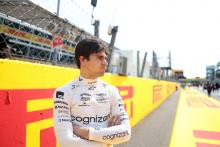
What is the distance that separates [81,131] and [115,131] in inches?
9.4

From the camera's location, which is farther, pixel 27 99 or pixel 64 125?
pixel 27 99

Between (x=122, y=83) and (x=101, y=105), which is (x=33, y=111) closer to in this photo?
(x=101, y=105)

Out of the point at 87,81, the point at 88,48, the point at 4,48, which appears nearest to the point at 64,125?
the point at 87,81

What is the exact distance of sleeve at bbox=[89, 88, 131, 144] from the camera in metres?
2.12

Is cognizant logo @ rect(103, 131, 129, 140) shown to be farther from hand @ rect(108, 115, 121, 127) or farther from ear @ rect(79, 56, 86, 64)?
ear @ rect(79, 56, 86, 64)

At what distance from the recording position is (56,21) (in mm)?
4047

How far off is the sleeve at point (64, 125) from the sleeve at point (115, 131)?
63mm

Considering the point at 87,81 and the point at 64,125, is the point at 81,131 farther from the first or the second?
the point at 87,81

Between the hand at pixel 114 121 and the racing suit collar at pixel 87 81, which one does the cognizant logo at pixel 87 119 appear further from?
the racing suit collar at pixel 87 81

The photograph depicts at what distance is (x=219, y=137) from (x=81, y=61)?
19.8 ft

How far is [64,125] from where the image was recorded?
2090mm

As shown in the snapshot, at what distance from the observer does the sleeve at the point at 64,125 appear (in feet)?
6.83

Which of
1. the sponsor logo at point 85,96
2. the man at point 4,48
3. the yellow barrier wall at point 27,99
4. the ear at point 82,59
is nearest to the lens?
the sponsor logo at point 85,96

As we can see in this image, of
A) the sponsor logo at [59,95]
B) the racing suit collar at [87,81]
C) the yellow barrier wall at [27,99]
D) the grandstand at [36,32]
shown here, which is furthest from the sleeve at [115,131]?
the grandstand at [36,32]
